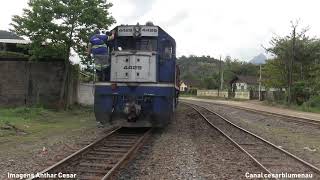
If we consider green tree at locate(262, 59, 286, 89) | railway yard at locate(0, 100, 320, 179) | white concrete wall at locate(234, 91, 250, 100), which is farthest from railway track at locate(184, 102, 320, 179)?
white concrete wall at locate(234, 91, 250, 100)

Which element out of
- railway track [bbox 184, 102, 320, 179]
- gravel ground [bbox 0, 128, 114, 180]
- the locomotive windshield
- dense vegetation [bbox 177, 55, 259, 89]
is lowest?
railway track [bbox 184, 102, 320, 179]

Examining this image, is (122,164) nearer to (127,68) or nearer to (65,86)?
(127,68)

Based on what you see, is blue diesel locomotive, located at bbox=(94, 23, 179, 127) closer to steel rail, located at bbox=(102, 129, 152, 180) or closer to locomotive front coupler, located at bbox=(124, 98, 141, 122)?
locomotive front coupler, located at bbox=(124, 98, 141, 122)

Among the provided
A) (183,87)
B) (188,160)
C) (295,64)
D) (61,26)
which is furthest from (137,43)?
(183,87)

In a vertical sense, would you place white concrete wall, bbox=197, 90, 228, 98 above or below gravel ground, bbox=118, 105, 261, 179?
above

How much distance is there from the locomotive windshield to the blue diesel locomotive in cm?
4

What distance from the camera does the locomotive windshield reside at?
17.7 metres

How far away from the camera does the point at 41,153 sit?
12.2 metres

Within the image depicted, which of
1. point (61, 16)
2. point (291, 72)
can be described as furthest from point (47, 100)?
point (291, 72)

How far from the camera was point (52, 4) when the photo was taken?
27.7 m

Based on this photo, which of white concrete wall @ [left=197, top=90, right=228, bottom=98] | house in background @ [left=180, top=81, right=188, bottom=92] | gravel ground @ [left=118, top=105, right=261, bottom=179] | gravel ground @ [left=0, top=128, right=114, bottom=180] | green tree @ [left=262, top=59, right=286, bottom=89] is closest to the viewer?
gravel ground @ [left=118, top=105, right=261, bottom=179]

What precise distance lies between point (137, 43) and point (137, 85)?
170 centimetres

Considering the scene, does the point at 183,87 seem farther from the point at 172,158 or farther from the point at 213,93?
the point at 172,158

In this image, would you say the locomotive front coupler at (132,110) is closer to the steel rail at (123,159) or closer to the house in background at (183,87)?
the steel rail at (123,159)
